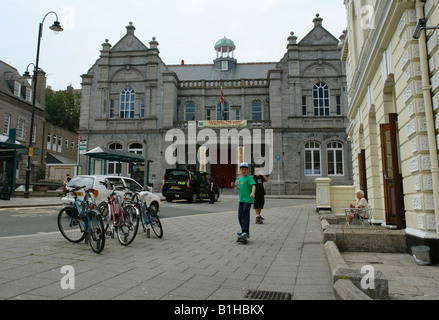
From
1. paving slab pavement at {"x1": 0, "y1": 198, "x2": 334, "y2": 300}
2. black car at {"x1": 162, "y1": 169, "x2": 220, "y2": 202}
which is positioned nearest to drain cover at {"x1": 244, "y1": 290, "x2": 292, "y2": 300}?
paving slab pavement at {"x1": 0, "y1": 198, "x2": 334, "y2": 300}

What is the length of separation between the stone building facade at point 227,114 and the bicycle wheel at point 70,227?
23.3 m

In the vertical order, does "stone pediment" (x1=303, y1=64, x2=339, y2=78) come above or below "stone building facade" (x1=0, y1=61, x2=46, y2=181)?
above

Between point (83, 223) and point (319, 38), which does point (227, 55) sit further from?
point (83, 223)

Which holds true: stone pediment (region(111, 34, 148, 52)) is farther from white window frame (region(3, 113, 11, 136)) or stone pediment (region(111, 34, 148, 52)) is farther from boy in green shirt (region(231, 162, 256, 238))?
boy in green shirt (region(231, 162, 256, 238))

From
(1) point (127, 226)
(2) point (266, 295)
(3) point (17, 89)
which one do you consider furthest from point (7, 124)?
(2) point (266, 295)

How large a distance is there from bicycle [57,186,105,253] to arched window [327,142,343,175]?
27937 millimetres

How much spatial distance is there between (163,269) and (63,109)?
2462 inches

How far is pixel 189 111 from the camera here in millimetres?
35250

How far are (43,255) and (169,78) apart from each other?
29.8 metres

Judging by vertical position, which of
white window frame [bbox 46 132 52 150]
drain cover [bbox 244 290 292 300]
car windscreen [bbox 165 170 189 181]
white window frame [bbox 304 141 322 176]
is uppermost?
white window frame [bbox 46 132 52 150]

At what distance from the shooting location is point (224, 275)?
450 centimetres

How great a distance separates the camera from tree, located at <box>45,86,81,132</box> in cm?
5911

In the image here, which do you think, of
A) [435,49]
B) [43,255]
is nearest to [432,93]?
[435,49]

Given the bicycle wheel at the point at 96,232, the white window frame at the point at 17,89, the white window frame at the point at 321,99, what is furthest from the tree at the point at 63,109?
the bicycle wheel at the point at 96,232
